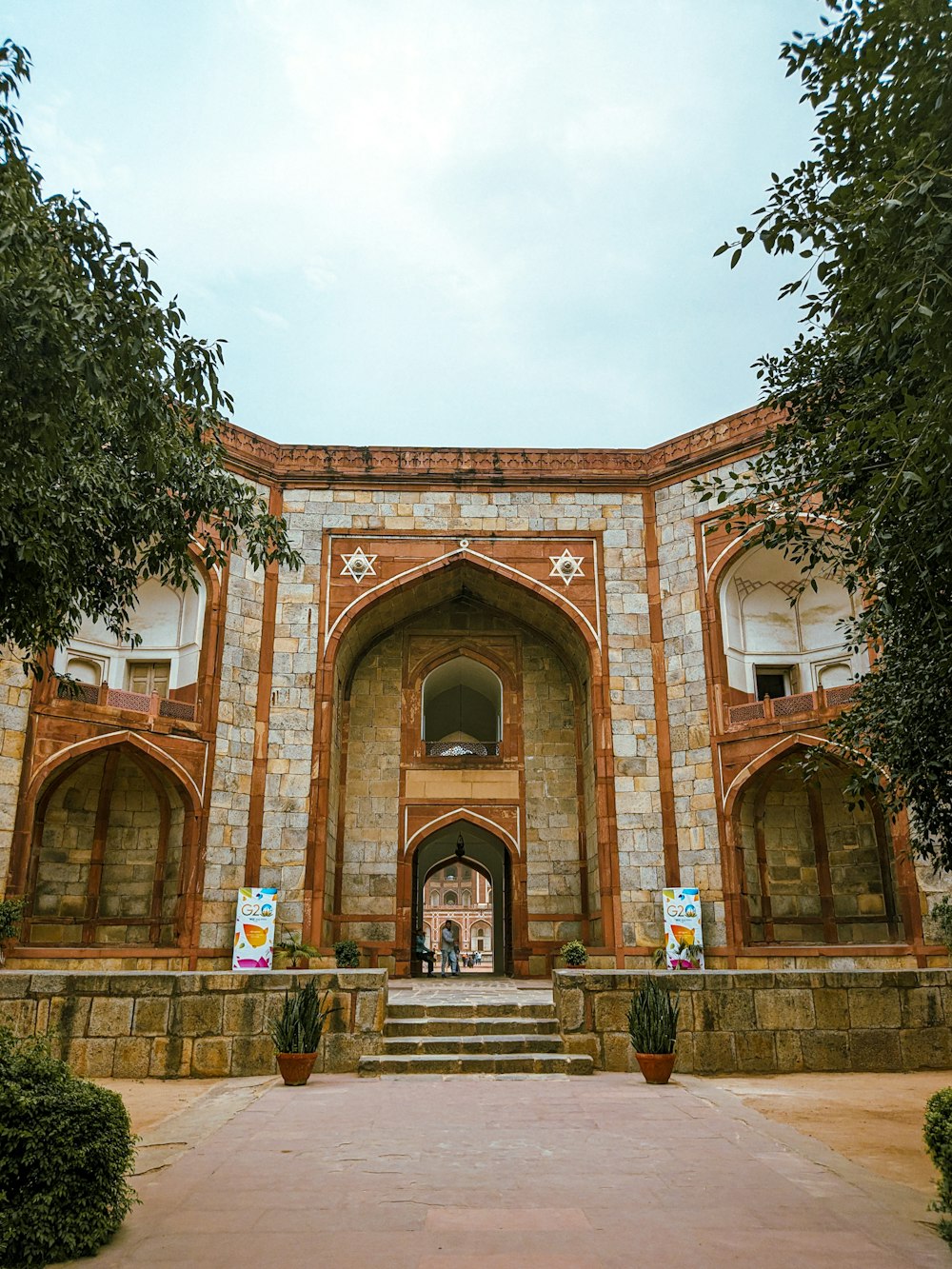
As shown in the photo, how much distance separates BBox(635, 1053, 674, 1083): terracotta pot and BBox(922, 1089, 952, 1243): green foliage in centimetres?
338

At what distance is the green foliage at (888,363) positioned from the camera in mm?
3627


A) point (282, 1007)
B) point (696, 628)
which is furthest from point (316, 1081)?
point (696, 628)

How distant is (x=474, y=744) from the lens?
658 inches

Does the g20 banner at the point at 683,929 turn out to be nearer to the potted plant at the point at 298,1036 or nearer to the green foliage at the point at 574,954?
the green foliage at the point at 574,954

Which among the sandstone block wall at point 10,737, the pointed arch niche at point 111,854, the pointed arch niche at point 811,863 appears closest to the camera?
the sandstone block wall at point 10,737

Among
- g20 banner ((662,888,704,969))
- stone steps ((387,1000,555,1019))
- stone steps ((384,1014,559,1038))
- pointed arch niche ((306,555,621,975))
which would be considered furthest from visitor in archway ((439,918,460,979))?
stone steps ((384,1014,559,1038))

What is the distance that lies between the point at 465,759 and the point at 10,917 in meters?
7.51

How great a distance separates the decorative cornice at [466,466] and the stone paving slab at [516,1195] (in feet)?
35.9

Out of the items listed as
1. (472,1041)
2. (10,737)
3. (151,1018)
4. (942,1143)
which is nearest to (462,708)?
(10,737)

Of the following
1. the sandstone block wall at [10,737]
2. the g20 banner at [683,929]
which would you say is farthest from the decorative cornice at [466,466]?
the g20 banner at [683,929]

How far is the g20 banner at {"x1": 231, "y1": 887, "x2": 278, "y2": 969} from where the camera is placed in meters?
12.9

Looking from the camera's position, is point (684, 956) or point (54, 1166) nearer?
point (54, 1166)

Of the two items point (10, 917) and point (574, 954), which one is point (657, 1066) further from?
point (10, 917)

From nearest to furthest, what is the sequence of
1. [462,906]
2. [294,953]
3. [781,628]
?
1. [294,953]
2. [781,628]
3. [462,906]
